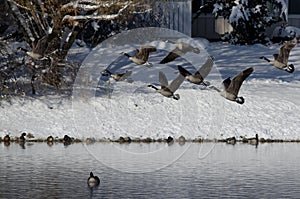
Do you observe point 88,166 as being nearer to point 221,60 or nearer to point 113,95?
point 113,95

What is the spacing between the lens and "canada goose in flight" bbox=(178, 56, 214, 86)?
28.3 meters

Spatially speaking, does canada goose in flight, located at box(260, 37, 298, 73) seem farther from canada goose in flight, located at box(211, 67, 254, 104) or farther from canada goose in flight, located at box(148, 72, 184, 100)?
canada goose in flight, located at box(148, 72, 184, 100)

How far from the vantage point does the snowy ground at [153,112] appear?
28297 mm

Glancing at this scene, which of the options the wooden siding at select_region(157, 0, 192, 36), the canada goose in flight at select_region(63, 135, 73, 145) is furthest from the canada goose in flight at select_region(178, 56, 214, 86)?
the canada goose in flight at select_region(63, 135, 73, 145)

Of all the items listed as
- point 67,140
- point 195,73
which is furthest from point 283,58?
point 67,140

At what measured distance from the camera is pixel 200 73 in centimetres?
3122

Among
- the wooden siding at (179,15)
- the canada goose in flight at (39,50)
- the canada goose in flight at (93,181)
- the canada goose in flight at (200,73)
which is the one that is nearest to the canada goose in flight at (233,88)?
the canada goose in flight at (200,73)

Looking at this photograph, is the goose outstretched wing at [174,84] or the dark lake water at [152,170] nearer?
the dark lake water at [152,170]

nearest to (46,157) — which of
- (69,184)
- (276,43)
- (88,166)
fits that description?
(88,166)

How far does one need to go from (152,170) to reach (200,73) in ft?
26.0

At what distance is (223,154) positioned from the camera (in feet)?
85.2

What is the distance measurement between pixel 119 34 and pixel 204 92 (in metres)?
5.65

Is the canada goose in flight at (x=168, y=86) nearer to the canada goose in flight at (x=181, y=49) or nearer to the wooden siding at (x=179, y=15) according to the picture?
the canada goose in flight at (x=181, y=49)

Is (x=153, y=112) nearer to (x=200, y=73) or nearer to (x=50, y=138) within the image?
(x=200, y=73)
